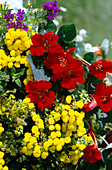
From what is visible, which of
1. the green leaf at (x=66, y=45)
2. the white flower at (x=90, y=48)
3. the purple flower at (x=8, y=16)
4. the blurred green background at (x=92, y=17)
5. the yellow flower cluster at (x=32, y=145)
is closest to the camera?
the yellow flower cluster at (x=32, y=145)

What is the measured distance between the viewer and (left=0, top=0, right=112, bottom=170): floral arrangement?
4.32ft

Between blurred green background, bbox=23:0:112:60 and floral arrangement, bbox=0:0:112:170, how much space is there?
2363 millimetres

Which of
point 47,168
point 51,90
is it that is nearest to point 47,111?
point 51,90

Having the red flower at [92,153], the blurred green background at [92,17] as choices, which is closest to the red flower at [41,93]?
the red flower at [92,153]

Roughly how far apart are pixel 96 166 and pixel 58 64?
0.76 metres

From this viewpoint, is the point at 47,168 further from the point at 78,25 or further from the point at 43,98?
the point at 78,25

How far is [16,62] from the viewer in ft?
4.69

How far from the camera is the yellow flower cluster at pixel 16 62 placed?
1.39 meters

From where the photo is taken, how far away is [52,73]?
1.46 metres

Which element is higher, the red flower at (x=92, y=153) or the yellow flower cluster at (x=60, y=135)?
the yellow flower cluster at (x=60, y=135)

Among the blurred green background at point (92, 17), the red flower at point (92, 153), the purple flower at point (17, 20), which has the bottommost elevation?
the red flower at point (92, 153)

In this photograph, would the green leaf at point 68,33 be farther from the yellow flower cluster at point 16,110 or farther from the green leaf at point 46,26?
the yellow flower cluster at point 16,110

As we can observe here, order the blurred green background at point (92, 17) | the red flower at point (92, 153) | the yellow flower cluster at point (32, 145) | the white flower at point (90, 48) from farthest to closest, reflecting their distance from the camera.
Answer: the blurred green background at point (92, 17), the white flower at point (90, 48), the red flower at point (92, 153), the yellow flower cluster at point (32, 145)

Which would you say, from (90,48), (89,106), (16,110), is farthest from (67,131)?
(90,48)
